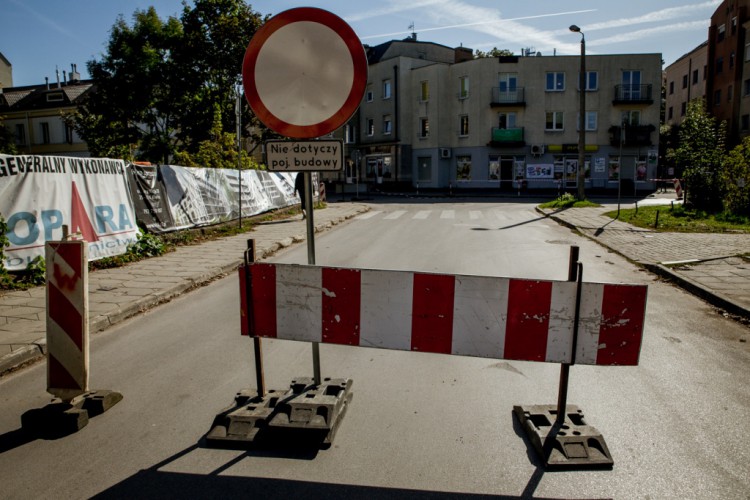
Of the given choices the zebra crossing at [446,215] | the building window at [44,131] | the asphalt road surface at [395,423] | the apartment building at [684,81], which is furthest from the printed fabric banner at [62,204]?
the apartment building at [684,81]

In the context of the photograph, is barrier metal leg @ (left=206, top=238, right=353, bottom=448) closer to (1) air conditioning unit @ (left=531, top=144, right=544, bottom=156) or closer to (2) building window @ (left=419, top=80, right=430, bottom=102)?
(1) air conditioning unit @ (left=531, top=144, right=544, bottom=156)

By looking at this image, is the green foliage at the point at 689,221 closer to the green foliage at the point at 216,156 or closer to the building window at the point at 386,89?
the green foliage at the point at 216,156

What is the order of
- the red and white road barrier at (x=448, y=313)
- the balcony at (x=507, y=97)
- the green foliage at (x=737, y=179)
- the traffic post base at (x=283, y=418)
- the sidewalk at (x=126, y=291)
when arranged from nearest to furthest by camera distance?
the red and white road barrier at (x=448, y=313), the traffic post base at (x=283, y=418), the sidewalk at (x=126, y=291), the green foliage at (x=737, y=179), the balcony at (x=507, y=97)

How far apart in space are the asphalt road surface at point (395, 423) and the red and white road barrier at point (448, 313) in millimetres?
627

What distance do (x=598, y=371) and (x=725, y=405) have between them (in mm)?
979

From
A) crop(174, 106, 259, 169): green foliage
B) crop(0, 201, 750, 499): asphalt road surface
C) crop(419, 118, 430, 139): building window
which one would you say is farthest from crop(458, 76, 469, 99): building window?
crop(0, 201, 750, 499): asphalt road surface

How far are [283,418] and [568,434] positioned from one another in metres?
1.81

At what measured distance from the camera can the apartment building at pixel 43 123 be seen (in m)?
53.3

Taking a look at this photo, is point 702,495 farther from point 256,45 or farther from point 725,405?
point 256,45

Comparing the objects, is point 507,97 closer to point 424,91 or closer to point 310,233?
point 424,91

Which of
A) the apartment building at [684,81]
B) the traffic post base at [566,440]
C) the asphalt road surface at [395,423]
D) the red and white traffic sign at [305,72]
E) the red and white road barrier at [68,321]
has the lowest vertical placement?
the asphalt road surface at [395,423]

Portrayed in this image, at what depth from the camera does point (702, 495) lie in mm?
2766

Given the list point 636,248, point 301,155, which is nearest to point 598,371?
point 301,155

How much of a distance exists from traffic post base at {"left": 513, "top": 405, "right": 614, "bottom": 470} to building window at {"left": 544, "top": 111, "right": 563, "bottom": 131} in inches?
1732
